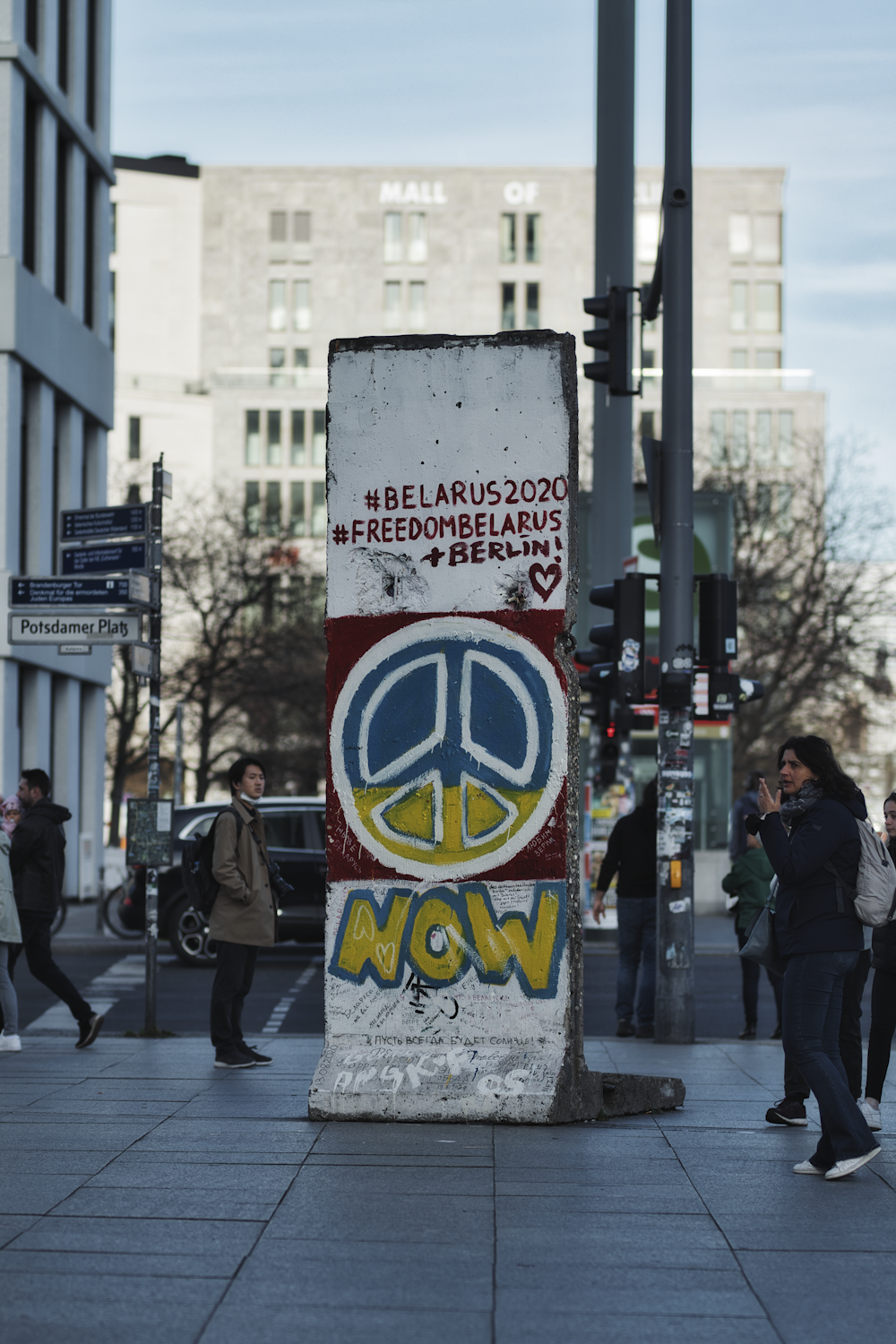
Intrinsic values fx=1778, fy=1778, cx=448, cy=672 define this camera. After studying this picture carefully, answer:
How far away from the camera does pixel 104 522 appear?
13242mm

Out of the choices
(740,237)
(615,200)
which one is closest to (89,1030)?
(615,200)

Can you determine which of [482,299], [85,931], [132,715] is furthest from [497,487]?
[482,299]

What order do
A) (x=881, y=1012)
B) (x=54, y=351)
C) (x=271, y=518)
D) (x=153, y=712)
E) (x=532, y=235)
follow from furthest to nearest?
(x=532, y=235) → (x=271, y=518) → (x=54, y=351) → (x=153, y=712) → (x=881, y=1012)

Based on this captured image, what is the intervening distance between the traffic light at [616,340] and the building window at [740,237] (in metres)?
94.1

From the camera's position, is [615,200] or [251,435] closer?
[615,200]

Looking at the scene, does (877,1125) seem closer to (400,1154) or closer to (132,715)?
(400,1154)

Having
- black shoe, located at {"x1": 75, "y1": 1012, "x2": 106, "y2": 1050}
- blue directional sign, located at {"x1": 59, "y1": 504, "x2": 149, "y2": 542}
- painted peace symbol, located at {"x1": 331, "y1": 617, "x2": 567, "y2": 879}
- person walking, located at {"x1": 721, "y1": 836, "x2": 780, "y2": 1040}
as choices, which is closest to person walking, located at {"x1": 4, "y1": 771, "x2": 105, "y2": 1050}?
black shoe, located at {"x1": 75, "y1": 1012, "x2": 106, "y2": 1050}

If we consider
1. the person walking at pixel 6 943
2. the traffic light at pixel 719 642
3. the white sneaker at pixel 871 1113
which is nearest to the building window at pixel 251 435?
the traffic light at pixel 719 642

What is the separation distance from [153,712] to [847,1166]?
22.3 feet

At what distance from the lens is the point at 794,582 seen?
3978cm

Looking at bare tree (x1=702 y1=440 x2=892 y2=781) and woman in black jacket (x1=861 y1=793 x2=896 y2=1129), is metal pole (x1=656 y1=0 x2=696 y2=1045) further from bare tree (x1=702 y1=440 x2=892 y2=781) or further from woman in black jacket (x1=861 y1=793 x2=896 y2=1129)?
bare tree (x1=702 y1=440 x2=892 y2=781)

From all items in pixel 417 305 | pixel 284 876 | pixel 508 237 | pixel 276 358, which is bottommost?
pixel 284 876

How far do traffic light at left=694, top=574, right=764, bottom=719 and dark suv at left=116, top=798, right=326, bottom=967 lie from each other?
6.40 metres

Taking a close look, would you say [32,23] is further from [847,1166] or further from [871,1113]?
[847,1166]
